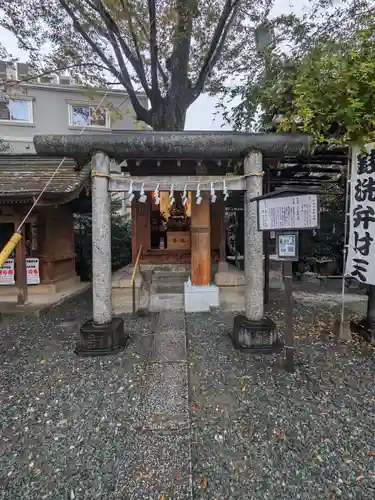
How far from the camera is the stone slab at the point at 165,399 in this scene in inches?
106

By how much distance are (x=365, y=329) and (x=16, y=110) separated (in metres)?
18.7

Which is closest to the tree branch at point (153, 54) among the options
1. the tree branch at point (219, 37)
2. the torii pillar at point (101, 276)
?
the tree branch at point (219, 37)

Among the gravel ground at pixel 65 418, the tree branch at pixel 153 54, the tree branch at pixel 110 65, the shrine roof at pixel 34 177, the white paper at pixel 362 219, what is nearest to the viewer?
the gravel ground at pixel 65 418

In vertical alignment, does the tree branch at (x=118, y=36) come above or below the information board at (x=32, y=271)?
above

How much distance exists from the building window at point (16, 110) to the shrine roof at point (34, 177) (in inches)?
328

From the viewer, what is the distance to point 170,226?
27.1 feet

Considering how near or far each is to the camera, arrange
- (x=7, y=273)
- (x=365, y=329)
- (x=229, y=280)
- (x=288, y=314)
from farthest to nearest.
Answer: (x=7, y=273)
(x=229, y=280)
(x=365, y=329)
(x=288, y=314)

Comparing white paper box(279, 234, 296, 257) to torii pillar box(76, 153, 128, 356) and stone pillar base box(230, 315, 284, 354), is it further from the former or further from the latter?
torii pillar box(76, 153, 128, 356)

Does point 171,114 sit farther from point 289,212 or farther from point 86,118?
point 86,118

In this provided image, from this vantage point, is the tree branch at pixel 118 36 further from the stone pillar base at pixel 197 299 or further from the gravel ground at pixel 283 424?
the gravel ground at pixel 283 424

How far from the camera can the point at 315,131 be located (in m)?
4.07

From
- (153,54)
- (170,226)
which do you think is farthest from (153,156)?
(153,54)

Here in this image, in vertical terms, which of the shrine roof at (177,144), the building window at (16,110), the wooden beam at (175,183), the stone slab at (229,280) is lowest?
the stone slab at (229,280)

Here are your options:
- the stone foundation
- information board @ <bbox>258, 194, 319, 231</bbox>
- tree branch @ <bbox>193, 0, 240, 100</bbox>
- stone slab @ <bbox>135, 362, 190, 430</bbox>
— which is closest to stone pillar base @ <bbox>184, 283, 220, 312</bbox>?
the stone foundation
